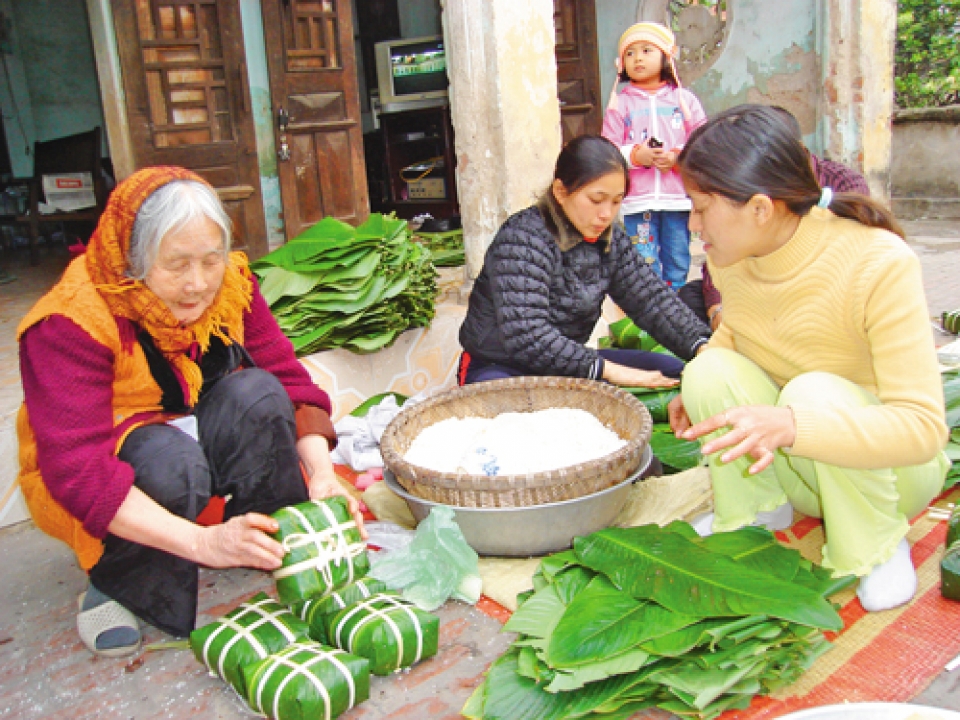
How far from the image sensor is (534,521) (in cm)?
201

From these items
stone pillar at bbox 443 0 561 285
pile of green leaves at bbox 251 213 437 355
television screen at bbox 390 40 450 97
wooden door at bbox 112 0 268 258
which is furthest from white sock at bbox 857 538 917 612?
television screen at bbox 390 40 450 97

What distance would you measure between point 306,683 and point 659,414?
68.1 inches

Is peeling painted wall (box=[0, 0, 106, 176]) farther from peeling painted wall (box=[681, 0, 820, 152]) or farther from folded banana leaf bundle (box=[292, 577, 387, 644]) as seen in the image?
folded banana leaf bundle (box=[292, 577, 387, 644])

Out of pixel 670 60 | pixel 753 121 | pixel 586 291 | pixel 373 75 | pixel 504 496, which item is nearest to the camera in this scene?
pixel 753 121

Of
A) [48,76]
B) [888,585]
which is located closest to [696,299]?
[888,585]

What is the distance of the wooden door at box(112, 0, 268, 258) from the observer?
175 inches

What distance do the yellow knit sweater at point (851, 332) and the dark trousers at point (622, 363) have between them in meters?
0.88

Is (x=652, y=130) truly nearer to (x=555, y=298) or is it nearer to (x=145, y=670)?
(x=555, y=298)

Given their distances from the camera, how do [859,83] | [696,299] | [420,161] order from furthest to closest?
[420,161], [859,83], [696,299]

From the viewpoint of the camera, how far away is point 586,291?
2760 millimetres

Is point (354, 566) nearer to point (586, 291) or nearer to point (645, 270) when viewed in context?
point (586, 291)

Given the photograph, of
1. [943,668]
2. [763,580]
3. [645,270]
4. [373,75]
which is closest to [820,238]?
[763,580]

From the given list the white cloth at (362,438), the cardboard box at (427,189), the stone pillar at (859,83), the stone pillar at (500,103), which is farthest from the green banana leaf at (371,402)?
the cardboard box at (427,189)

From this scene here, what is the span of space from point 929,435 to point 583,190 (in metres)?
1.28
